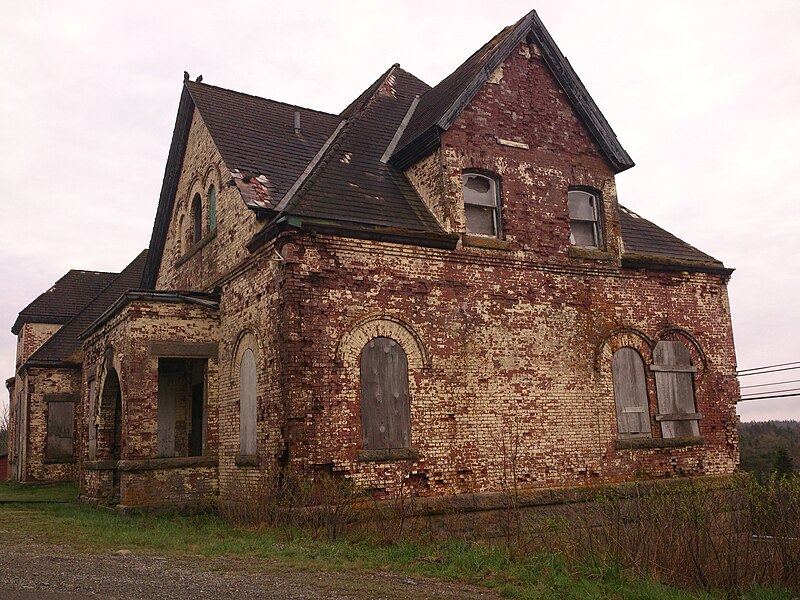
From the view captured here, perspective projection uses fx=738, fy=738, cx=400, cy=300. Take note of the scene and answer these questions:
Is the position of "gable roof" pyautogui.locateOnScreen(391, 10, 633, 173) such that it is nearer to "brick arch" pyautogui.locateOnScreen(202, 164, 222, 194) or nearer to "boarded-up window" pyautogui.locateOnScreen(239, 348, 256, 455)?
"brick arch" pyautogui.locateOnScreen(202, 164, 222, 194)

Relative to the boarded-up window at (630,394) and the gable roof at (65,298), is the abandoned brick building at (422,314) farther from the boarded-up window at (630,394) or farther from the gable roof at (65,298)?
the gable roof at (65,298)

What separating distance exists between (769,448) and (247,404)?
237 ft

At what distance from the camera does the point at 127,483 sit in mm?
13492

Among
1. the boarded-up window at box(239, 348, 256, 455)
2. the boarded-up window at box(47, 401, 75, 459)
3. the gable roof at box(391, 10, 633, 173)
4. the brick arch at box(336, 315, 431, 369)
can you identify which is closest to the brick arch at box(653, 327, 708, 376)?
the gable roof at box(391, 10, 633, 173)

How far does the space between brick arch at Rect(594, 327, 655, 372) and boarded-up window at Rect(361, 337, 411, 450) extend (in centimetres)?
438

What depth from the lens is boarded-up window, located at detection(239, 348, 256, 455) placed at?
43.6 feet

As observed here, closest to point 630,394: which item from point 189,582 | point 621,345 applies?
point 621,345

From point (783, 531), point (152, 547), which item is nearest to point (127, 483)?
point (152, 547)

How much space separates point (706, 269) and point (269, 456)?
10.6 meters

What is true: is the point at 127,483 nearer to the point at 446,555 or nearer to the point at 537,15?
the point at 446,555

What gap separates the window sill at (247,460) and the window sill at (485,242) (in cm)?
547

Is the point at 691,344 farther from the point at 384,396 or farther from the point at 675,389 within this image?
the point at 384,396

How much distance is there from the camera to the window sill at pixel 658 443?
14.7 m

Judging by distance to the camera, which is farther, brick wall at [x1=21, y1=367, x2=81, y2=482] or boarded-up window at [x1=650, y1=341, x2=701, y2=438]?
brick wall at [x1=21, y1=367, x2=81, y2=482]
